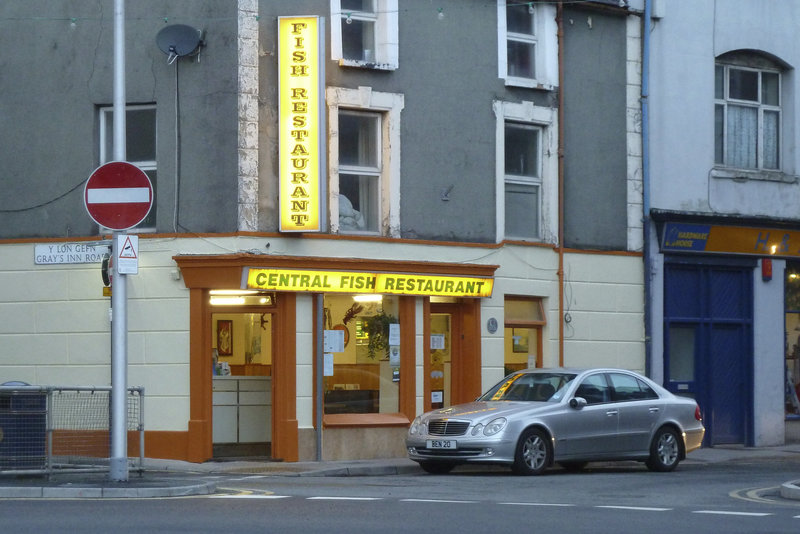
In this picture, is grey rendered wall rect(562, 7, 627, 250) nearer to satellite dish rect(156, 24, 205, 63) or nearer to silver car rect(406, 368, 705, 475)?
silver car rect(406, 368, 705, 475)

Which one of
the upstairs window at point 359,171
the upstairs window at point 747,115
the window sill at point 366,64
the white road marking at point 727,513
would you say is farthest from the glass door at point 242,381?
the upstairs window at point 747,115

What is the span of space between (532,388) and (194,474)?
189 inches

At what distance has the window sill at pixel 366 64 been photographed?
21.2 metres

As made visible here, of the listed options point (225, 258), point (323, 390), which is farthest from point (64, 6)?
point (323, 390)

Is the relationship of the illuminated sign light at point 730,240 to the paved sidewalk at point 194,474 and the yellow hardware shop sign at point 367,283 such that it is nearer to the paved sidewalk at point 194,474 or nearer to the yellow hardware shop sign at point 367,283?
the paved sidewalk at point 194,474

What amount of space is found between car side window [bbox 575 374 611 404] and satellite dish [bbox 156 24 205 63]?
755 cm

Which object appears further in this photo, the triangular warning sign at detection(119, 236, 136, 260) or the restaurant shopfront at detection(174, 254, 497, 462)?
the restaurant shopfront at detection(174, 254, 497, 462)

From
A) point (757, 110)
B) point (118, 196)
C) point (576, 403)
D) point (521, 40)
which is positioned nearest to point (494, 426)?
point (576, 403)

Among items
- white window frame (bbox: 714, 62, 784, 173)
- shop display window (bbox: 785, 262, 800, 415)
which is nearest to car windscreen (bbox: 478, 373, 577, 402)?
white window frame (bbox: 714, 62, 784, 173)

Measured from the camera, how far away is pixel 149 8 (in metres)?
21.0

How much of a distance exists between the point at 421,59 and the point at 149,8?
4.32 metres

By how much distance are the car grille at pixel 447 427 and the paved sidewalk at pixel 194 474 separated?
5.12ft

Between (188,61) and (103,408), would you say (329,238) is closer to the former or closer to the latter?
(188,61)

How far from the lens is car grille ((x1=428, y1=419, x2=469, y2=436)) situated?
18062 millimetres
